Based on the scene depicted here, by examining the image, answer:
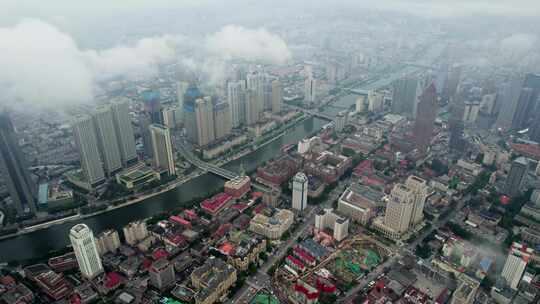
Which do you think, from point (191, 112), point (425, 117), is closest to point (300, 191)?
point (425, 117)

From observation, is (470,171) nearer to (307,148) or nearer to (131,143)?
(307,148)

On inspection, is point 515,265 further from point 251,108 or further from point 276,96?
point 276,96

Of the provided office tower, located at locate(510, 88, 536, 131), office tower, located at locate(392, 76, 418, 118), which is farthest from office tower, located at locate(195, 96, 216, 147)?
office tower, located at locate(510, 88, 536, 131)

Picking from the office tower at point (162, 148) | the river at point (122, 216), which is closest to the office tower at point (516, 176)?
the river at point (122, 216)

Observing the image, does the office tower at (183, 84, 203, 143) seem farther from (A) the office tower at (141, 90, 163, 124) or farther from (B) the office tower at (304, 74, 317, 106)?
(B) the office tower at (304, 74, 317, 106)

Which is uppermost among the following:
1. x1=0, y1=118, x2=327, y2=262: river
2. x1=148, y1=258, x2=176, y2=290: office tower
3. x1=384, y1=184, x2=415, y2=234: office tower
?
x1=384, y1=184, x2=415, y2=234: office tower

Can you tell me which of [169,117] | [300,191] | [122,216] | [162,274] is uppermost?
[300,191]
